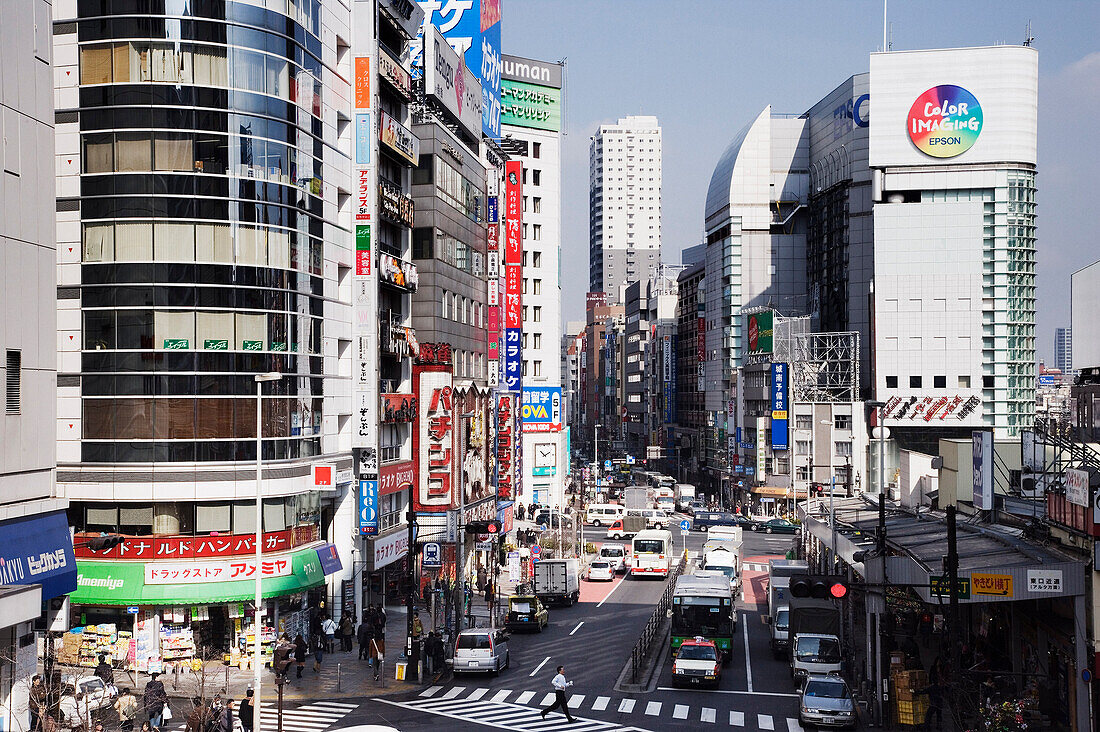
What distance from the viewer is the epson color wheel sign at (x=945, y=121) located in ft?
376

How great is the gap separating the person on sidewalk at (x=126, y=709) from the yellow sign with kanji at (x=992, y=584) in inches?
976

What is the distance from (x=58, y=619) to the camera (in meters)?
37.3

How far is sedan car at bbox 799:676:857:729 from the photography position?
117ft

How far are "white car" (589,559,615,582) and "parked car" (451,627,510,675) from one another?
97.2 ft

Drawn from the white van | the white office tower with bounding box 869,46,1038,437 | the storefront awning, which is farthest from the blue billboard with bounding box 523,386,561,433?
the storefront awning

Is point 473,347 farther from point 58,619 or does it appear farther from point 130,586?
point 58,619

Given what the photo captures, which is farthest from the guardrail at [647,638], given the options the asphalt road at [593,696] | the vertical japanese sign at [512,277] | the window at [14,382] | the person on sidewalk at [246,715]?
the vertical japanese sign at [512,277]

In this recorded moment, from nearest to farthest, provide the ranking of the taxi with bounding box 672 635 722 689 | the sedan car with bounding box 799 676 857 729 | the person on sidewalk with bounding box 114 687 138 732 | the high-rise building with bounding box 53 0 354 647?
the person on sidewalk with bounding box 114 687 138 732
the sedan car with bounding box 799 676 857 729
the taxi with bounding box 672 635 722 689
the high-rise building with bounding box 53 0 354 647

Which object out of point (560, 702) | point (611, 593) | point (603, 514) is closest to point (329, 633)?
point (560, 702)

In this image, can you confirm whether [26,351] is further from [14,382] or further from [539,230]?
[539,230]

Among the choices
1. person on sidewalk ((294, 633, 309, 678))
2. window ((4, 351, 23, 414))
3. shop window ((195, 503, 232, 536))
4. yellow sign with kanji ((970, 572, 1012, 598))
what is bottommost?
person on sidewalk ((294, 633, 309, 678))

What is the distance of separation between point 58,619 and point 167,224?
1531 cm

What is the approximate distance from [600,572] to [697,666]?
107ft

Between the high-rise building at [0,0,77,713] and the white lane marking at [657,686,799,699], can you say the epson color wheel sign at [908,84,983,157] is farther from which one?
the high-rise building at [0,0,77,713]
